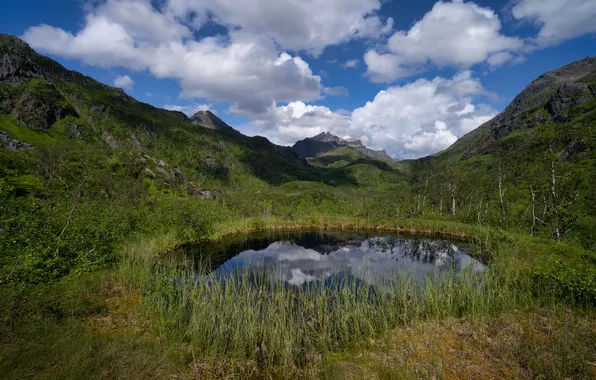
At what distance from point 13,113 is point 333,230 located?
184 meters

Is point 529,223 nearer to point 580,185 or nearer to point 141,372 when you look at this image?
point 580,185

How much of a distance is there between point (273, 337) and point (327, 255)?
894 inches

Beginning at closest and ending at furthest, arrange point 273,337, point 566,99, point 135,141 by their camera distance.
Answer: point 273,337 < point 566,99 < point 135,141

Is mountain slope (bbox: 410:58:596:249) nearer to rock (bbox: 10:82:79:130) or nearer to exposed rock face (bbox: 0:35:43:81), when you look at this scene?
rock (bbox: 10:82:79:130)

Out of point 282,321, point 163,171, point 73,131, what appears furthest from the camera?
point 73,131

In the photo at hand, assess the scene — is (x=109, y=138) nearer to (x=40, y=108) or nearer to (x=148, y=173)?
(x=40, y=108)

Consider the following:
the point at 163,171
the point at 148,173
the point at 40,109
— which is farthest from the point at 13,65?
the point at 148,173

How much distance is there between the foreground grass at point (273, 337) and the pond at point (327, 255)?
740 centimetres

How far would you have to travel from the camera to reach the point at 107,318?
9828 millimetres

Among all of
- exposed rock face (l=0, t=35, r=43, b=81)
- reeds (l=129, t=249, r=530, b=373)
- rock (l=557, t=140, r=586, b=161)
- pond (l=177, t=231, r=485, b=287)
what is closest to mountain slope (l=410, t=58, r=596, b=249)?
rock (l=557, t=140, r=586, b=161)

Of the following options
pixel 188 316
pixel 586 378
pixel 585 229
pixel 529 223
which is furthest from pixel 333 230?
pixel 586 378

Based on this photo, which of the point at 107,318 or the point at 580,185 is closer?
the point at 107,318

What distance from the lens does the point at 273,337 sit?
8.76 m

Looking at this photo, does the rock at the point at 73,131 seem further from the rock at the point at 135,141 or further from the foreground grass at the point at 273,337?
the foreground grass at the point at 273,337
